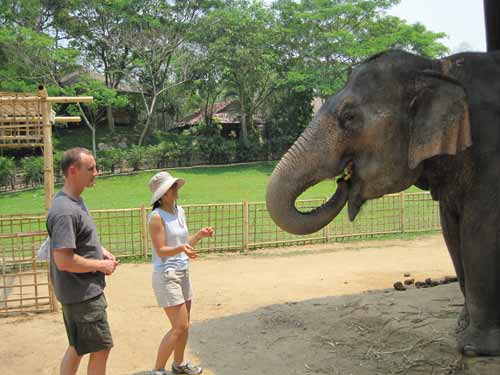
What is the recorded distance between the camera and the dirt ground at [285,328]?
4.39 metres

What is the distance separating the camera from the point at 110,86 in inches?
1208

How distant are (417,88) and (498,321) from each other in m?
1.67

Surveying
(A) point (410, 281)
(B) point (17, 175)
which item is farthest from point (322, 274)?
(B) point (17, 175)

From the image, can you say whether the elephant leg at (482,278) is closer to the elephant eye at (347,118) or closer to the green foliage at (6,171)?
the elephant eye at (347,118)

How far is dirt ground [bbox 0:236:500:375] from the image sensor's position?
439 cm

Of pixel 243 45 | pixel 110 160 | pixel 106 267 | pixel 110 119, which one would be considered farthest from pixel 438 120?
pixel 110 119

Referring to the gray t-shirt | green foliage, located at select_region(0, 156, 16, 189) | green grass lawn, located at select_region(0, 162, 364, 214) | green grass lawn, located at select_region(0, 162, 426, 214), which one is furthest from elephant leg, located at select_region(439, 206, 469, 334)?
green foliage, located at select_region(0, 156, 16, 189)

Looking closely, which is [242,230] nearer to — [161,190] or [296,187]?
[161,190]

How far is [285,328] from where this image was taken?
5.57m

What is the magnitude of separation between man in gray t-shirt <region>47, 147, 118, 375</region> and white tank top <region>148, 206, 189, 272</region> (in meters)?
0.71

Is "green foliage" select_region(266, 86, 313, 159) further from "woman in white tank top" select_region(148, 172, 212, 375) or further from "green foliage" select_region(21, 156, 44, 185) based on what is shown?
"woman in white tank top" select_region(148, 172, 212, 375)

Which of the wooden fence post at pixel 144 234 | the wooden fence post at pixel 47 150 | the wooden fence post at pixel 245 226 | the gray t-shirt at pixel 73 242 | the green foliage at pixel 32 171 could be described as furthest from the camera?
the green foliage at pixel 32 171

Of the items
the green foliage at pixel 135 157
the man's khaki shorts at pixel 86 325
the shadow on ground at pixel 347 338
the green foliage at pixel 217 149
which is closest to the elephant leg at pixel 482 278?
the shadow on ground at pixel 347 338

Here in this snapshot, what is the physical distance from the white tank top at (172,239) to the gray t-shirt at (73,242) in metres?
0.70
